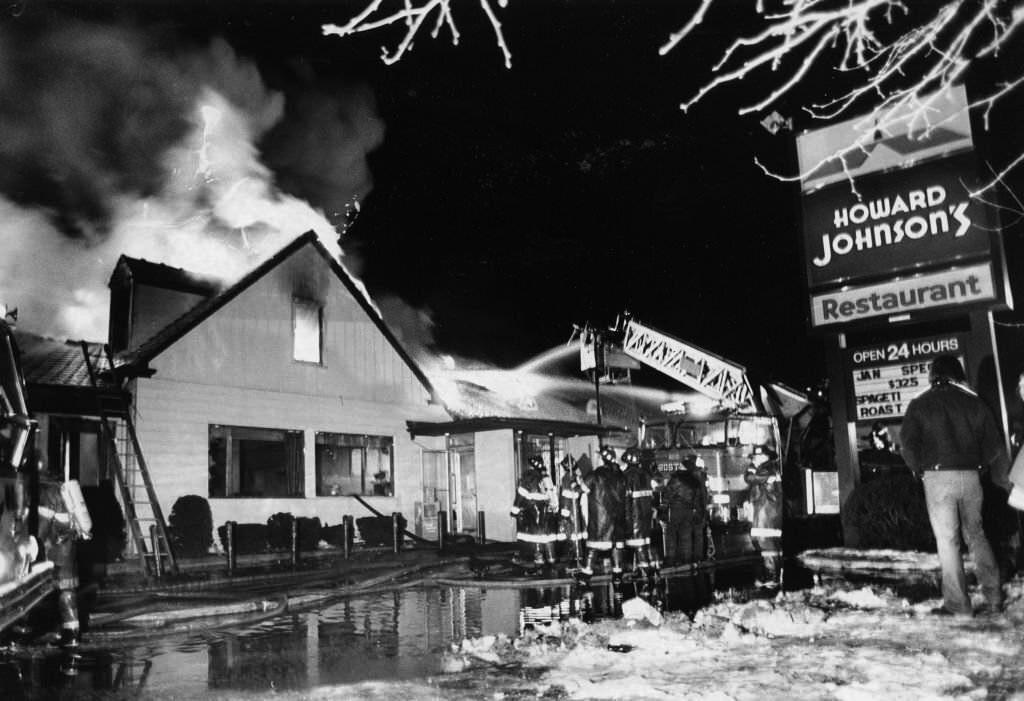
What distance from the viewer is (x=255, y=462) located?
17266mm

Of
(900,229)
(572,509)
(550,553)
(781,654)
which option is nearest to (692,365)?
(572,509)

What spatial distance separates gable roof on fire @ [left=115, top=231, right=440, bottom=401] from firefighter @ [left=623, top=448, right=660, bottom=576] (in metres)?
9.01

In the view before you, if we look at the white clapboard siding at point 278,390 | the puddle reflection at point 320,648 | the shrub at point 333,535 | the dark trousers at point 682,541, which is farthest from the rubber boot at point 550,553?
the white clapboard siding at point 278,390

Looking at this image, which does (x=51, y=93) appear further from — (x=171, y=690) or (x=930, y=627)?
(x=930, y=627)

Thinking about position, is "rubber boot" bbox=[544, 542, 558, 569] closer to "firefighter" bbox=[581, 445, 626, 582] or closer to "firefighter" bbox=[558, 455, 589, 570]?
"firefighter" bbox=[558, 455, 589, 570]

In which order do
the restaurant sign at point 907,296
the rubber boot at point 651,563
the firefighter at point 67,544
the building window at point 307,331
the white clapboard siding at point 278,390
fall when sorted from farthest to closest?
the building window at point 307,331 < the white clapboard siding at point 278,390 < the rubber boot at point 651,563 < the restaurant sign at point 907,296 < the firefighter at point 67,544

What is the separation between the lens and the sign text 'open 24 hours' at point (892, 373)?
39.5ft

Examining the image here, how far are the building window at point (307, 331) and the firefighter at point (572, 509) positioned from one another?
24.3 ft

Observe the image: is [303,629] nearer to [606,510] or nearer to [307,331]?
[606,510]

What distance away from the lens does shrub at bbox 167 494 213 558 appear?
15.3m

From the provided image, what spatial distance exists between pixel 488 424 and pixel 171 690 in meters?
13.5

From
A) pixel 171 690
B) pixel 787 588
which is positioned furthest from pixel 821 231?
pixel 171 690

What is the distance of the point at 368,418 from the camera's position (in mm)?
19578

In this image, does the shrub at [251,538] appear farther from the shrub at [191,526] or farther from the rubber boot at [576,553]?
the rubber boot at [576,553]
